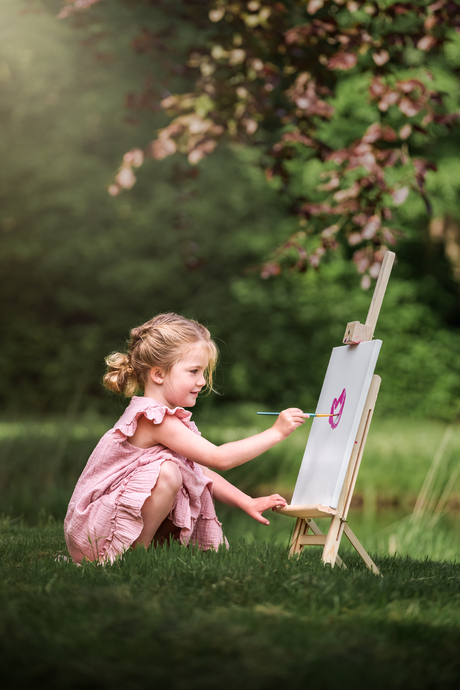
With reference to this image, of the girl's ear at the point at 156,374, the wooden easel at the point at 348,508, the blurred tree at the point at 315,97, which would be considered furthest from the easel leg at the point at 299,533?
the blurred tree at the point at 315,97

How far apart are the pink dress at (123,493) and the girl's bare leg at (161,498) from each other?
3 cm

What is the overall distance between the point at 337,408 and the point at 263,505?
0.48 m

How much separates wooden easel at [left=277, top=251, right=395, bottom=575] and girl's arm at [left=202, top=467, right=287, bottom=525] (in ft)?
0.16

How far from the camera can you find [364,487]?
306 inches

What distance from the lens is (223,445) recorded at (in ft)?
8.73

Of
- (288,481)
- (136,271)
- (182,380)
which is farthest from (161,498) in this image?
(136,271)

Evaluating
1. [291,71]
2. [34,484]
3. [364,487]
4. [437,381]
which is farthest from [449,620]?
[437,381]

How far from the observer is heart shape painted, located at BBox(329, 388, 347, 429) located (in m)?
2.78

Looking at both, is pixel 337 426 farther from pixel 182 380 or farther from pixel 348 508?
pixel 182 380

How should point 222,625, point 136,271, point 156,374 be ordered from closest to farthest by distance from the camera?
1. point 222,625
2. point 156,374
3. point 136,271

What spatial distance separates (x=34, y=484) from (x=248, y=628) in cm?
409

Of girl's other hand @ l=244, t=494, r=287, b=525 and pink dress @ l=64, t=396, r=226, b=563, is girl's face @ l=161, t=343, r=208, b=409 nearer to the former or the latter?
pink dress @ l=64, t=396, r=226, b=563

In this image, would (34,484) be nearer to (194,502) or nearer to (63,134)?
(194,502)

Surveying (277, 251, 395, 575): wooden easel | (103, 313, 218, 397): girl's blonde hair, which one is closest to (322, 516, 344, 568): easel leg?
(277, 251, 395, 575): wooden easel
